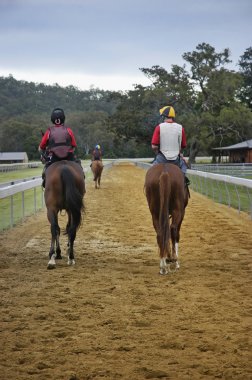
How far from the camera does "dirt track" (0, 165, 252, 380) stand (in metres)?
3.92

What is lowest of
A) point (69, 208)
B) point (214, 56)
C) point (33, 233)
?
point (33, 233)

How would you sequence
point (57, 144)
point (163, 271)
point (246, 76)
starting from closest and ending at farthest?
point (163, 271), point (57, 144), point (246, 76)

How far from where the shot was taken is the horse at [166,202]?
727 centimetres

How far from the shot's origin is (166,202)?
7.39 metres

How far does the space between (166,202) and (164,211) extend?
0.44 ft

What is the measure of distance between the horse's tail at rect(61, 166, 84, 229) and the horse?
3.58ft

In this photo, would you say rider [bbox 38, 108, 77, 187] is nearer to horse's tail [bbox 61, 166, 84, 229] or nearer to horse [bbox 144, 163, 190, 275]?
horse's tail [bbox 61, 166, 84, 229]

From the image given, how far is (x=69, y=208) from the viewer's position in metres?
8.10

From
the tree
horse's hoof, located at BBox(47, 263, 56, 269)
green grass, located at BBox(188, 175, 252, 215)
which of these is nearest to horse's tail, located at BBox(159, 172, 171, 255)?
horse's hoof, located at BBox(47, 263, 56, 269)

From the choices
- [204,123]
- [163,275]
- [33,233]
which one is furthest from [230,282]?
[204,123]

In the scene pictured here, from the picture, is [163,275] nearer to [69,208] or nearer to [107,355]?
[69,208]

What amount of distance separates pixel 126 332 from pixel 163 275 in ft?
8.26

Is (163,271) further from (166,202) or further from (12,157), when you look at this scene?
(12,157)

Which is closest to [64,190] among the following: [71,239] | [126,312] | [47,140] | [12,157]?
[71,239]
